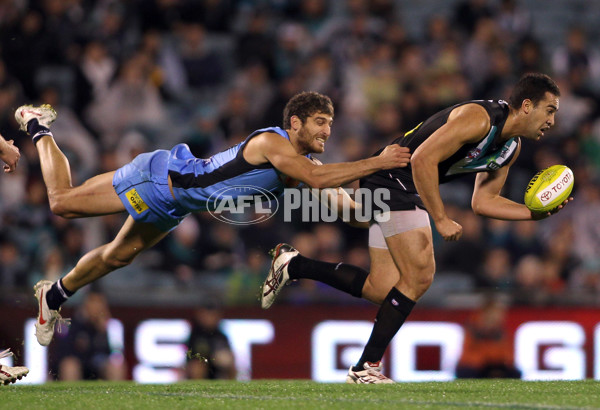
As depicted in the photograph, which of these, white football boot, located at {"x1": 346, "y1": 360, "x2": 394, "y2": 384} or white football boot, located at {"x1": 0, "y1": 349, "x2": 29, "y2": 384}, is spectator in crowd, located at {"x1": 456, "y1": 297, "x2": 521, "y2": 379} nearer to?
white football boot, located at {"x1": 346, "y1": 360, "x2": 394, "y2": 384}

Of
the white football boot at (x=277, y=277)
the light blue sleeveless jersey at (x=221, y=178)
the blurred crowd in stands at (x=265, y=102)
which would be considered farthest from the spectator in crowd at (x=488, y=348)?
the light blue sleeveless jersey at (x=221, y=178)

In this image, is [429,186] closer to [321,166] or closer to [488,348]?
[321,166]

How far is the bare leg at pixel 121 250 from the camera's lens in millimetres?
6512

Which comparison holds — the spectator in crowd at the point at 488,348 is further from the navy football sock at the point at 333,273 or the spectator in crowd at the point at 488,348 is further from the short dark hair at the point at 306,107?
the short dark hair at the point at 306,107

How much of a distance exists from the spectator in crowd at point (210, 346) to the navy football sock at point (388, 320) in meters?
2.60

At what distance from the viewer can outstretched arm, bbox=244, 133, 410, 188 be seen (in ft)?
19.6

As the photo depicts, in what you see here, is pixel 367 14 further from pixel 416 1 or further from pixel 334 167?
pixel 334 167

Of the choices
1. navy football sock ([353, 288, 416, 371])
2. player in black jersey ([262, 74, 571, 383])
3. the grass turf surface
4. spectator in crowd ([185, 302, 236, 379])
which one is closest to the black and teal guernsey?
player in black jersey ([262, 74, 571, 383])

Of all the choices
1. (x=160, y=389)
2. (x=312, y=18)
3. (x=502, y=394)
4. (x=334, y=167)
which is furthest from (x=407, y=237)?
(x=312, y=18)

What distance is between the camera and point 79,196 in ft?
20.8

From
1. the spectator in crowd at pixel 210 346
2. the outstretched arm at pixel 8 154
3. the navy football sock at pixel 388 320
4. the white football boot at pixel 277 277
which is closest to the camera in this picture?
the navy football sock at pixel 388 320

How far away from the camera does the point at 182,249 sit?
9492 millimetres

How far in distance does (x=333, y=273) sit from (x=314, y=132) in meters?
1.10

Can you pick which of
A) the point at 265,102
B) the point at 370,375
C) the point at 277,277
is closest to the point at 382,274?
the point at 370,375
